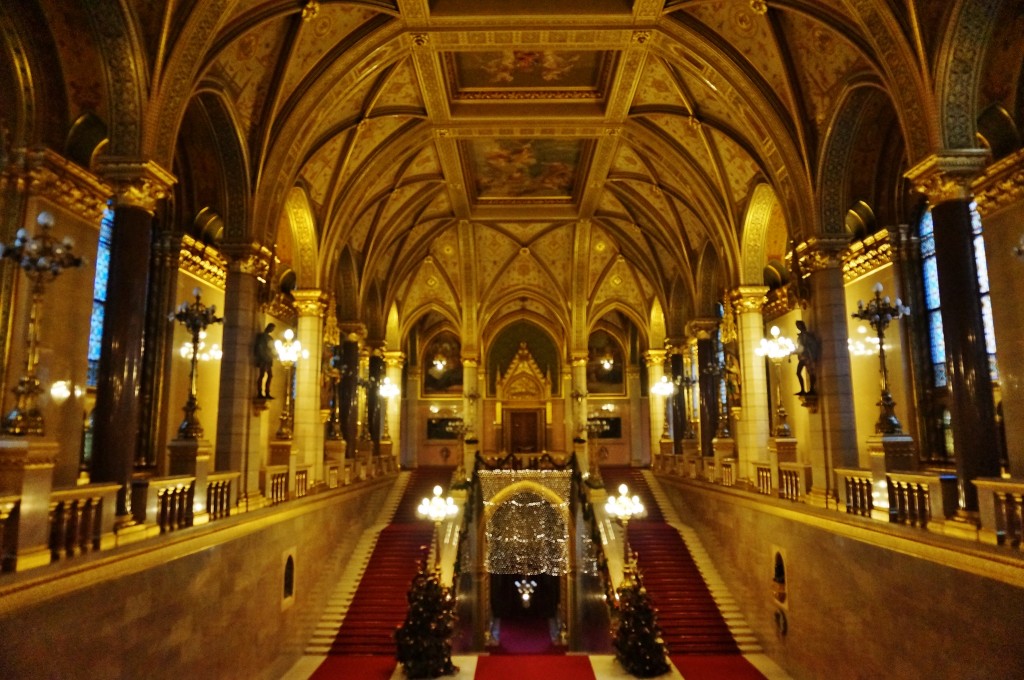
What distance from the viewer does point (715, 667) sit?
11695 millimetres

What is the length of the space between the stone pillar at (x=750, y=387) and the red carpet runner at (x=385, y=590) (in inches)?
316

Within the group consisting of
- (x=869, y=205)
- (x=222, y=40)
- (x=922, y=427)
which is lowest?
(x=922, y=427)

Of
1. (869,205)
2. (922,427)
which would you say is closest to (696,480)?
(922,427)

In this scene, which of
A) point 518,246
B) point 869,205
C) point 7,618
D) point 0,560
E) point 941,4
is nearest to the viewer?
point 7,618

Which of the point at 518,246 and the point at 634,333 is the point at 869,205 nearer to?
the point at 518,246

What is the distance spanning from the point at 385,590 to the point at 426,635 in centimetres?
395

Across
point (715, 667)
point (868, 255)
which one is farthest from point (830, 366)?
point (715, 667)

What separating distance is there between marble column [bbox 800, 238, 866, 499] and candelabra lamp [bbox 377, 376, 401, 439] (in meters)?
16.7

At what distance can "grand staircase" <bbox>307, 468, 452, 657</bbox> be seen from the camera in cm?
1276

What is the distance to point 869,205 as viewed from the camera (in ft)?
45.4

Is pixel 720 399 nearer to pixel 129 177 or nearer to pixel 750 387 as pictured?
pixel 750 387

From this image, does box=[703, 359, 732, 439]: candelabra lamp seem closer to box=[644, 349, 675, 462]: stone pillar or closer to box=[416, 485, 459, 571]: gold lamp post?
box=[644, 349, 675, 462]: stone pillar

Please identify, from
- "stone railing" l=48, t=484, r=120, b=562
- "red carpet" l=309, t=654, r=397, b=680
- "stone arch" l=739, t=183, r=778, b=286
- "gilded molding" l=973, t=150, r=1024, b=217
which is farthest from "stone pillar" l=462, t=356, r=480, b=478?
"gilded molding" l=973, t=150, r=1024, b=217

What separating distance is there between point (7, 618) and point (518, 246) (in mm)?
20907
